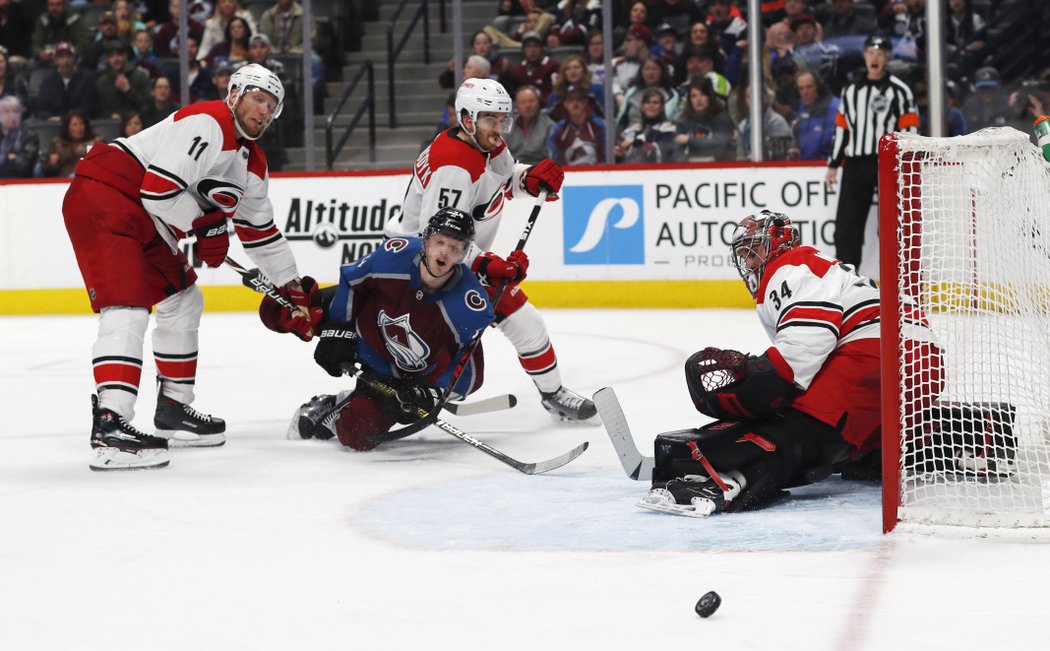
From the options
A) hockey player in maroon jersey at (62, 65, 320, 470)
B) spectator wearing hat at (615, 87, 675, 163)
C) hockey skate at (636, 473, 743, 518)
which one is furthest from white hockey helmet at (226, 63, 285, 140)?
spectator wearing hat at (615, 87, 675, 163)

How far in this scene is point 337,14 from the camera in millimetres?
8969

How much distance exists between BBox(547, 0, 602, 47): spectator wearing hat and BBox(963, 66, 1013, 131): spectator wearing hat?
2164 millimetres

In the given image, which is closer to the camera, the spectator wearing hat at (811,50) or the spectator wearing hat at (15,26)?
the spectator wearing hat at (811,50)

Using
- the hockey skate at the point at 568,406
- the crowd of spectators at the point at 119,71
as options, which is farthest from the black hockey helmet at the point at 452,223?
the crowd of spectators at the point at 119,71

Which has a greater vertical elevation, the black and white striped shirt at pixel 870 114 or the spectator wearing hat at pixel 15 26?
the spectator wearing hat at pixel 15 26

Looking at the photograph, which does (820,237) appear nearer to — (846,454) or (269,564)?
(846,454)

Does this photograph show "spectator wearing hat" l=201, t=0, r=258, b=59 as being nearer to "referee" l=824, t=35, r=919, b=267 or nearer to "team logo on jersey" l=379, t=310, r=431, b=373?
"referee" l=824, t=35, r=919, b=267

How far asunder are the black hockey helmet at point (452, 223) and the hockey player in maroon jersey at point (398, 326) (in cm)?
11

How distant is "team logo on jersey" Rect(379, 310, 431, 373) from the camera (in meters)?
3.85

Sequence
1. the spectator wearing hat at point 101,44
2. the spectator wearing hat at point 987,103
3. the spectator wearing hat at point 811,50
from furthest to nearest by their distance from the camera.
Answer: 1. the spectator wearing hat at point 101,44
2. the spectator wearing hat at point 811,50
3. the spectator wearing hat at point 987,103

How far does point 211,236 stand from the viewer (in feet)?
12.5

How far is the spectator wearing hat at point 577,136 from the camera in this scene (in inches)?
311

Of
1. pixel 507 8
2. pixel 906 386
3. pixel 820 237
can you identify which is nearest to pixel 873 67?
pixel 820 237

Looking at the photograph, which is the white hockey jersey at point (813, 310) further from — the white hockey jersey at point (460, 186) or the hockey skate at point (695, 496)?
the white hockey jersey at point (460, 186)
